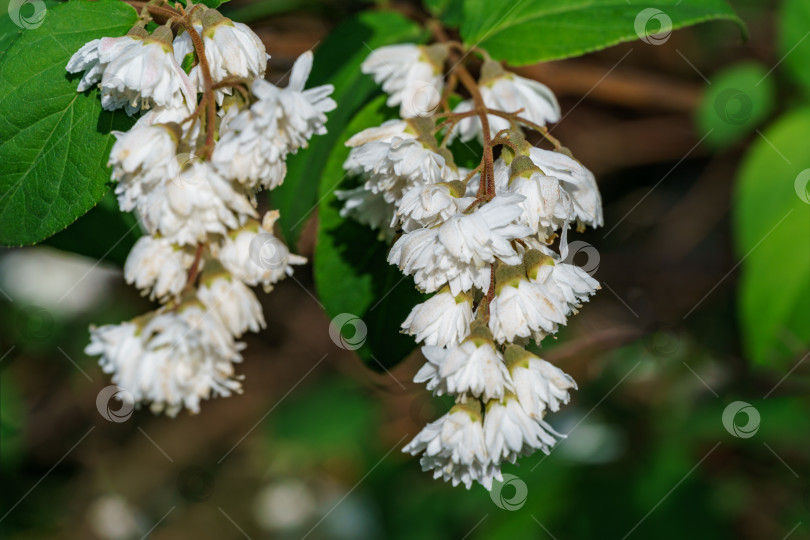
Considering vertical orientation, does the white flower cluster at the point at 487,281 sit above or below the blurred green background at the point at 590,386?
above

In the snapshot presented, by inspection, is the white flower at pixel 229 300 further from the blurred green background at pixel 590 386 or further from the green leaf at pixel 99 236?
the blurred green background at pixel 590 386

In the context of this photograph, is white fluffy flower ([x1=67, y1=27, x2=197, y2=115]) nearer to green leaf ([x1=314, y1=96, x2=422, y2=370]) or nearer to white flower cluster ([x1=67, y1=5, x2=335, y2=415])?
white flower cluster ([x1=67, y1=5, x2=335, y2=415])

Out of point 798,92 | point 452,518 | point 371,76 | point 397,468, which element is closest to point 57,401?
point 397,468

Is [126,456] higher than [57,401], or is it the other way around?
[57,401]

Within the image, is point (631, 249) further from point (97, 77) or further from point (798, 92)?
point (97, 77)

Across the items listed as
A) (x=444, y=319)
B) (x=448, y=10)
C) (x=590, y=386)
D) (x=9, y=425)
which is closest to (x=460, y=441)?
(x=444, y=319)

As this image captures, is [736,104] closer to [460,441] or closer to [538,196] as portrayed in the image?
[538,196]

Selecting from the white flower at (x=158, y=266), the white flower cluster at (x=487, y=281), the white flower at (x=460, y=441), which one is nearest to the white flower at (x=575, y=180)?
the white flower cluster at (x=487, y=281)
